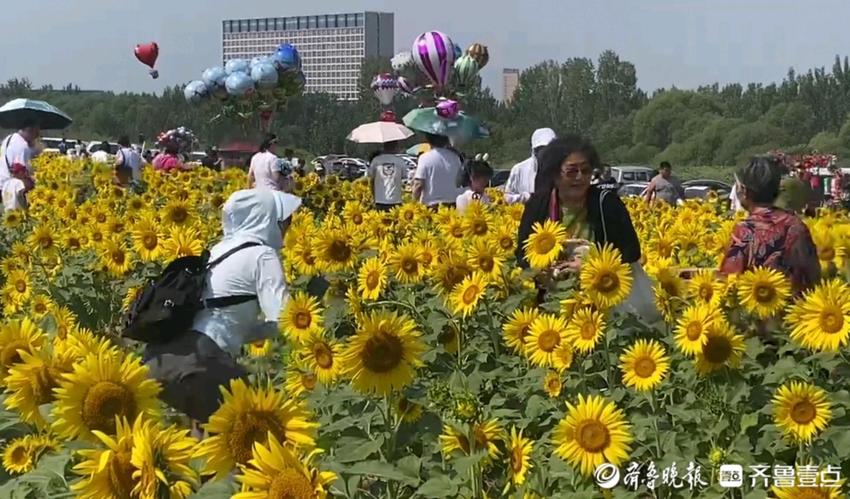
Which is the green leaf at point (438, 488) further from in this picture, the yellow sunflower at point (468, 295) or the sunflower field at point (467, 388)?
the yellow sunflower at point (468, 295)

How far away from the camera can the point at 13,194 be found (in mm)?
8008

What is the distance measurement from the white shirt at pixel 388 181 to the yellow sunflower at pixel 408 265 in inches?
178

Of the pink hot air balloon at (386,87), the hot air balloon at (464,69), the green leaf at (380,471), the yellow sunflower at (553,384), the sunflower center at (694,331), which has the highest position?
the hot air balloon at (464,69)

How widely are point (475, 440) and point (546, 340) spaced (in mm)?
865

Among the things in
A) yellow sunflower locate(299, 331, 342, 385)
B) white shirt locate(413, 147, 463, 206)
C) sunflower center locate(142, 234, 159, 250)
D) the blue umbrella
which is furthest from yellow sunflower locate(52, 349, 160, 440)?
the blue umbrella

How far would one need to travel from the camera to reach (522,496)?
2.31 metres

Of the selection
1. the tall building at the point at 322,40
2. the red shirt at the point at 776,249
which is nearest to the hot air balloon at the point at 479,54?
the red shirt at the point at 776,249

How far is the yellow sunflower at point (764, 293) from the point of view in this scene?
3158mm

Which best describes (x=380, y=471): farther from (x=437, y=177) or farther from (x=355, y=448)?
(x=437, y=177)

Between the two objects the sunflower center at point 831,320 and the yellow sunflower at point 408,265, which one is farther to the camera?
the yellow sunflower at point 408,265

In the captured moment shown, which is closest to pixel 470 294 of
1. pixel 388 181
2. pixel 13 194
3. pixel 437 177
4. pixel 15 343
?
pixel 15 343

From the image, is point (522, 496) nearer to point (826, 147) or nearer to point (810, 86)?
point (826, 147)

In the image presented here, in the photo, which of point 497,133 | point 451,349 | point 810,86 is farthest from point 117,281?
point 810,86

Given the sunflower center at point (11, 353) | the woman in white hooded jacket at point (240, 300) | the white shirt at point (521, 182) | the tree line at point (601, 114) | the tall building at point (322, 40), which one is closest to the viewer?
the sunflower center at point (11, 353)
